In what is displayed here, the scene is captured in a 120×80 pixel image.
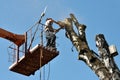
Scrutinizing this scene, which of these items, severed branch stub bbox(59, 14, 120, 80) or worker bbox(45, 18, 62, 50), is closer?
severed branch stub bbox(59, 14, 120, 80)

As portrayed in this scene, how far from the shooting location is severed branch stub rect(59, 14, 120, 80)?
12.3 metres

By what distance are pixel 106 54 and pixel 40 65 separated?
5.46 m

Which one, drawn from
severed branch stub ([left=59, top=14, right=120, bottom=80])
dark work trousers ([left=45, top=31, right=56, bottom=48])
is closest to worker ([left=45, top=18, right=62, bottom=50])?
dark work trousers ([left=45, top=31, right=56, bottom=48])

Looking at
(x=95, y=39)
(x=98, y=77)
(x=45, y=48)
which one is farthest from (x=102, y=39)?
(x=45, y=48)

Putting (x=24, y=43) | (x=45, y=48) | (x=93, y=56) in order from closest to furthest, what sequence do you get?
1. (x=93, y=56)
2. (x=45, y=48)
3. (x=24, y=43)

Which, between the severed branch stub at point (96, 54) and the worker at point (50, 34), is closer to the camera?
the severed branch stub at point (96, 54)

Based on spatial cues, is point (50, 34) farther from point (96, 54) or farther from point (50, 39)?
point (96, 54)

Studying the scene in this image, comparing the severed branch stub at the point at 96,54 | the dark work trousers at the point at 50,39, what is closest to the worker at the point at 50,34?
the dark work trousers at the point at 50,39

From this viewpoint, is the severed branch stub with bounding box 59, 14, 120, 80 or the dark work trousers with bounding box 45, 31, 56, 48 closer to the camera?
the severed branch stub with bounding box 59, 14, 120, 80

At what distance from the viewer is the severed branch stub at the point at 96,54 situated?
12312 mm

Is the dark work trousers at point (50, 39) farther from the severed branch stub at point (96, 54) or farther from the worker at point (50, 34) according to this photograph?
the severed branch stub at point (96, 54)

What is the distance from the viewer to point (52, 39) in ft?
57.8

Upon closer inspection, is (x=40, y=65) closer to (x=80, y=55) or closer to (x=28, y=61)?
(x=28, y=61)

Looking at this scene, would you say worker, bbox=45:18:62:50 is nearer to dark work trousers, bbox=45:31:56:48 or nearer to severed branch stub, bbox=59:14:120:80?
dark work trousers, bbox=45:31:56:48
